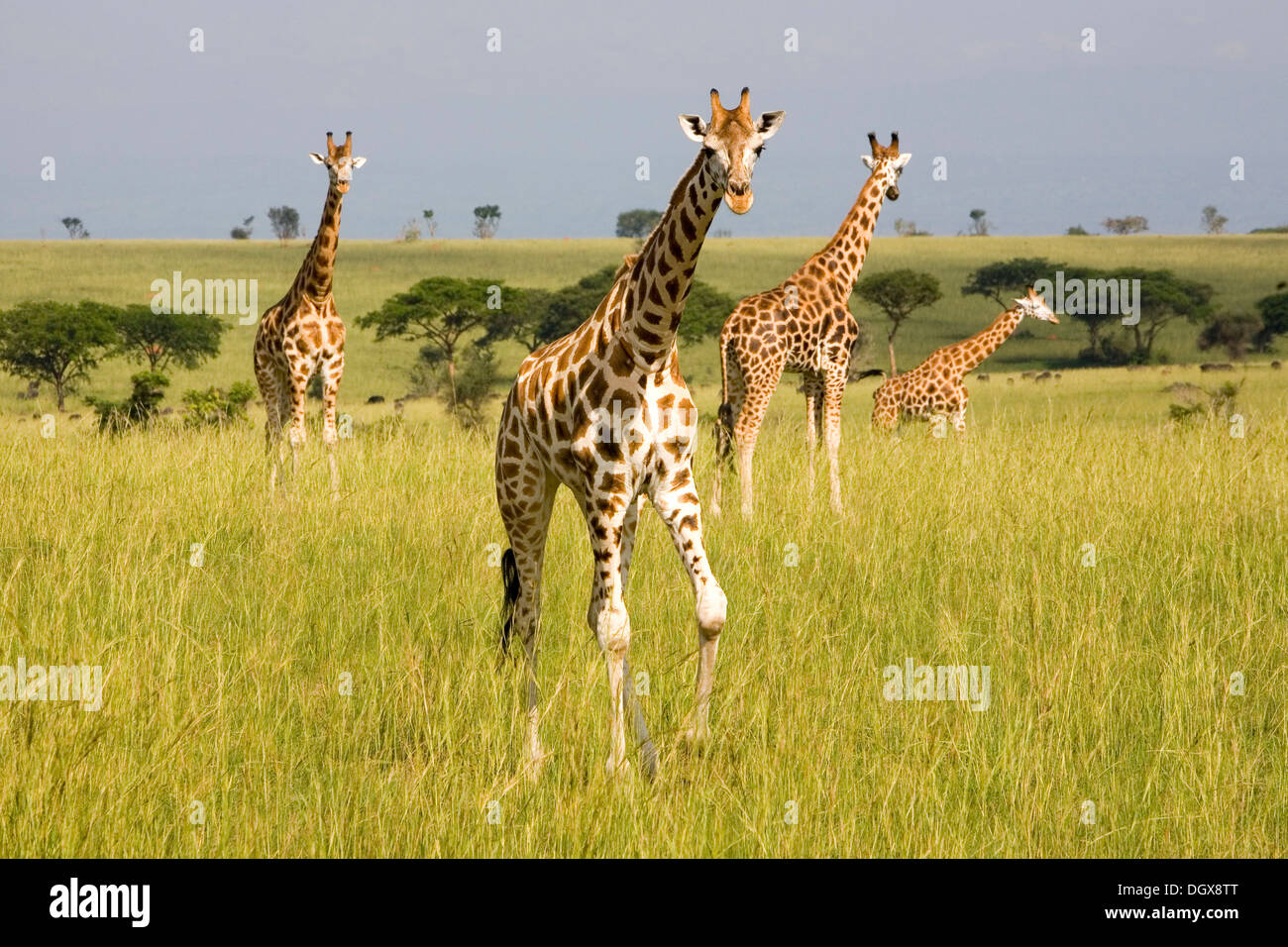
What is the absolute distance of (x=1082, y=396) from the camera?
3903cm

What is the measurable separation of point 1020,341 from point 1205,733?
171 ft

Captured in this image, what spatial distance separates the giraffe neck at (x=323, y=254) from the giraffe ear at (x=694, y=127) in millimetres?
7667

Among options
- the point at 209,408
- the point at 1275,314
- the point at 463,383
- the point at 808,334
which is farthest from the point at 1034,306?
the point at 1275,314

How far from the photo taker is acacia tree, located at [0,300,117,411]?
1476 inches

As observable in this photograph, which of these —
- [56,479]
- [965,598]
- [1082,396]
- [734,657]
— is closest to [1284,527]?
[965,598]

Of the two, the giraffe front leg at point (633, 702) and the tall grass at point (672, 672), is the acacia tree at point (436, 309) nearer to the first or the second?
the tall grass at point (672, 672)

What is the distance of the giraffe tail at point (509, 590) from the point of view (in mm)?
5953

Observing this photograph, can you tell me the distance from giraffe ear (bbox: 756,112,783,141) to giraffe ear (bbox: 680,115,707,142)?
198 millimetres

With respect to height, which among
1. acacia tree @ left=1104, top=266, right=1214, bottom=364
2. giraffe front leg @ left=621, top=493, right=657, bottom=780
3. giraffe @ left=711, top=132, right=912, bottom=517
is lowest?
giraffe front leg @ left=621, top=493, right=657, bottom=780

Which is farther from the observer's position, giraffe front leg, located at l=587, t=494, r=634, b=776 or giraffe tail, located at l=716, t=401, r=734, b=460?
giraffe tail, located at l=716, t=401, r=734, b=460

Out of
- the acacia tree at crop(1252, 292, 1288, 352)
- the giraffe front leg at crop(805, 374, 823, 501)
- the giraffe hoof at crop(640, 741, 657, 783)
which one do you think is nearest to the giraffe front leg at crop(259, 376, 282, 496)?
the giraffe front leg at crop(805, 374, 823, 501)

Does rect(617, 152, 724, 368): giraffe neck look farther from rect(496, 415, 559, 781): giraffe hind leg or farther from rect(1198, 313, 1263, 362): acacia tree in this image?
rect(1198, 313, 1263, 362): acacia tree

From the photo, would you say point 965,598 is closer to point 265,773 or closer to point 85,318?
point 265,773

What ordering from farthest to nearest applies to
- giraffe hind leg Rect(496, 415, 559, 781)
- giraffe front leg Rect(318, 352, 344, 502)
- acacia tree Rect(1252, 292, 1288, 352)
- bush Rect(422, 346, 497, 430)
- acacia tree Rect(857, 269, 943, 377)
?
1. acacia tree Rect(1252, 292, 1288, 352)
2. acacia tree Rect(857, 269, 943, 377)
3. bush Rect(422, 346, 497, 430)
4. giraffe front leg Rect(318, 352, 344, 502)
5. giraffe hind leg Rect(496, 415, 559, 781)
